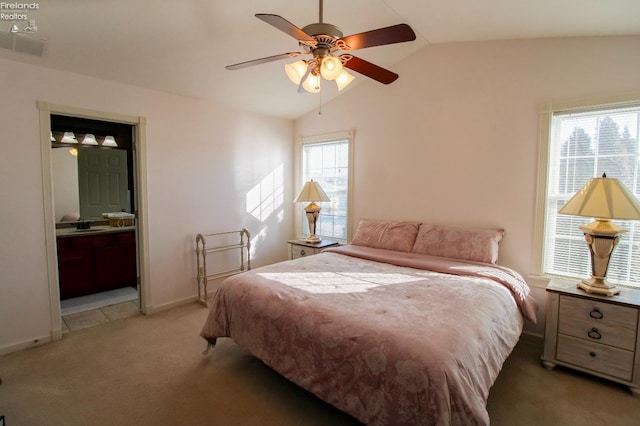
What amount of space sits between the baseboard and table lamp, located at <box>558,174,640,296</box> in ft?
14.4

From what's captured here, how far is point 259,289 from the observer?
86.1 inches

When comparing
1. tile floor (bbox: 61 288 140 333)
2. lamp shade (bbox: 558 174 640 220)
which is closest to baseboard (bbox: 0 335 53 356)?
tile floor (bbox: 61 288 140 333)

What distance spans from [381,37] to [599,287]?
7.54ft

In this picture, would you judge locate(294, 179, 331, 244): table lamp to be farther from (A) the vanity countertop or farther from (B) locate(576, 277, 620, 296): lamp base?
(B) locate(576, 277, 620, 296): lamp base

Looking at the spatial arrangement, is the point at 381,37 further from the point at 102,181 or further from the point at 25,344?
the point at 102,181

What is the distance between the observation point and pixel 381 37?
1.75 meters

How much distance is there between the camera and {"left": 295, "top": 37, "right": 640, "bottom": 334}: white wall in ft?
8.43

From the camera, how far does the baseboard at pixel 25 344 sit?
256 cm

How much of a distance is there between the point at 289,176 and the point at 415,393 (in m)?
3.85

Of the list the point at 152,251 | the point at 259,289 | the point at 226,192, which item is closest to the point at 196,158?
the point at 226,192

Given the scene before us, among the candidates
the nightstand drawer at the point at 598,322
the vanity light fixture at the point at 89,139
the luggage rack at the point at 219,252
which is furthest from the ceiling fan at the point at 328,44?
the vanity light fixture at the point at 89,139

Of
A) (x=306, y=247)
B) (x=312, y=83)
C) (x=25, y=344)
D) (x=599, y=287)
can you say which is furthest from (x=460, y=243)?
(x=25, y=344)

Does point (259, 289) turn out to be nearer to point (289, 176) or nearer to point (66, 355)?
point (66, 355)

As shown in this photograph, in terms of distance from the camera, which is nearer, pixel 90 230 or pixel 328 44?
pixel 328 44
